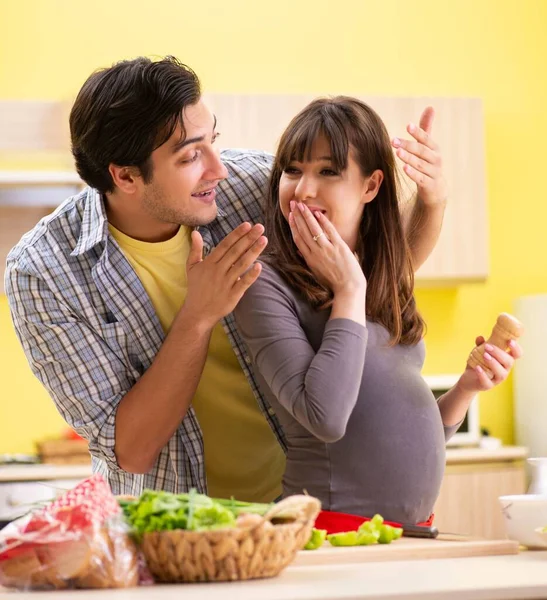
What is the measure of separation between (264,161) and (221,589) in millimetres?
1233

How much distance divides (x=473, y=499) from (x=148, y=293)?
2.39 meters

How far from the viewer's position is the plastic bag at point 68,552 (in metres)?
1.18

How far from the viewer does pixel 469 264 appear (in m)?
4.36

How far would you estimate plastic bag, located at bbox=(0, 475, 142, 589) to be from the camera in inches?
46.3

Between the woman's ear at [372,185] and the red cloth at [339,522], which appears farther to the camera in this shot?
the woman's ear at [372,185]

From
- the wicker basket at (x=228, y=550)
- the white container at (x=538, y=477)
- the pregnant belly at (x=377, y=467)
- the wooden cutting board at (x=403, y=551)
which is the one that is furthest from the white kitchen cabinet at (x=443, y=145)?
the wicker basket at (x=228, y=550)

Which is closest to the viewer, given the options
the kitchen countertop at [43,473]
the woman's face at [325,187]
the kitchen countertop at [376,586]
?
the kitchen countertop at [376,586]

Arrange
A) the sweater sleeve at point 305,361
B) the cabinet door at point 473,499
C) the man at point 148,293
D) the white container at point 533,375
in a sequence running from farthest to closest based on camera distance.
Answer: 1. the white container at point 533,375
2. the cabinet door at point 473,499
3. the man at point 148,293
4. the sweater sleeve at point 305,361

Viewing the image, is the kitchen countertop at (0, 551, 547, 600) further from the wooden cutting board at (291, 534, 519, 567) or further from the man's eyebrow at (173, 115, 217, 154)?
the man's eyebrow at (173, 115, 217, 154)

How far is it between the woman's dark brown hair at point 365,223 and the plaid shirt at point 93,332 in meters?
0.20

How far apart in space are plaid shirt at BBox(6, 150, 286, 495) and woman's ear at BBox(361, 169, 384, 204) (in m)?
0.34

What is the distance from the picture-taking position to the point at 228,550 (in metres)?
1.18

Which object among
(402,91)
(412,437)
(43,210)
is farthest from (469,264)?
(412,437)

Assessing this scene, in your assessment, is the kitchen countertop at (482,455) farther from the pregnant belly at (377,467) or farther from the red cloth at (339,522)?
the red cloth at (339,522)
